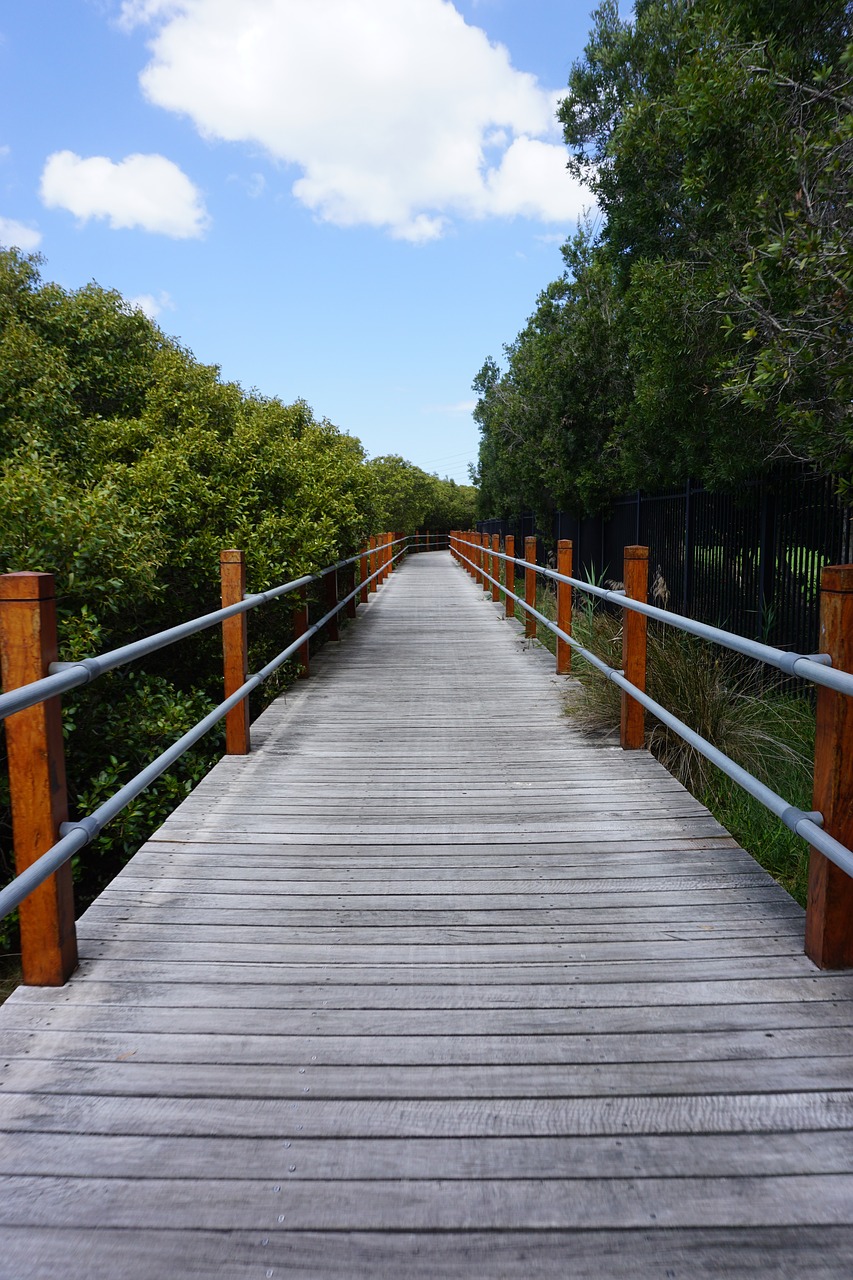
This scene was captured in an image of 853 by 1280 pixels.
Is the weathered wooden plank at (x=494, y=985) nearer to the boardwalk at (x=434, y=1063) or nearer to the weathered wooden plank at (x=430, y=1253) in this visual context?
the boardwalk at (x=434, y=1063)

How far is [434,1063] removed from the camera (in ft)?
7.92

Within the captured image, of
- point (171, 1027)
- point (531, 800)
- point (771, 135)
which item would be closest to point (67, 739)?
point (531, 800)

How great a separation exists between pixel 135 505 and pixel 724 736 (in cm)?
493

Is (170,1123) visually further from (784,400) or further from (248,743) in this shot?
(784,400)

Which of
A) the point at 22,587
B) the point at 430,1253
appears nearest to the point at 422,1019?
the point at 430,1253

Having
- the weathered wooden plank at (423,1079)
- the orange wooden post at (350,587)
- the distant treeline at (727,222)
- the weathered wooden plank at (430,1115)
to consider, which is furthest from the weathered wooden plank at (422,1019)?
the orange wooden post at (350,587)

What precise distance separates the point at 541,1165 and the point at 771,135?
263 inches

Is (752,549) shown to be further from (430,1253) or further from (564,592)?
(430,1253)

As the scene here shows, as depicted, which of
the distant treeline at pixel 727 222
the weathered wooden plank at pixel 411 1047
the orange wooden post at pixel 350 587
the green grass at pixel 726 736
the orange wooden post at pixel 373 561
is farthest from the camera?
the orange wooden post at pixel 373 561

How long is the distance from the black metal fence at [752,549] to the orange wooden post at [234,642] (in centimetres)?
439

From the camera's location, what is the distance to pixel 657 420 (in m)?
8.60

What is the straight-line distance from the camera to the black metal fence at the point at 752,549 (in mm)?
7633

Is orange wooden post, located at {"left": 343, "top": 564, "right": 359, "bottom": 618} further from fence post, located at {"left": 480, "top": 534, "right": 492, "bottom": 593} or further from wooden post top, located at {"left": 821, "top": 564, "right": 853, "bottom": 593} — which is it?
wooden post top, located at {"left": 821, "top": 564, "right": 853, "bottom": 593}

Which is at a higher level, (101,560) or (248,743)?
(101,560)
